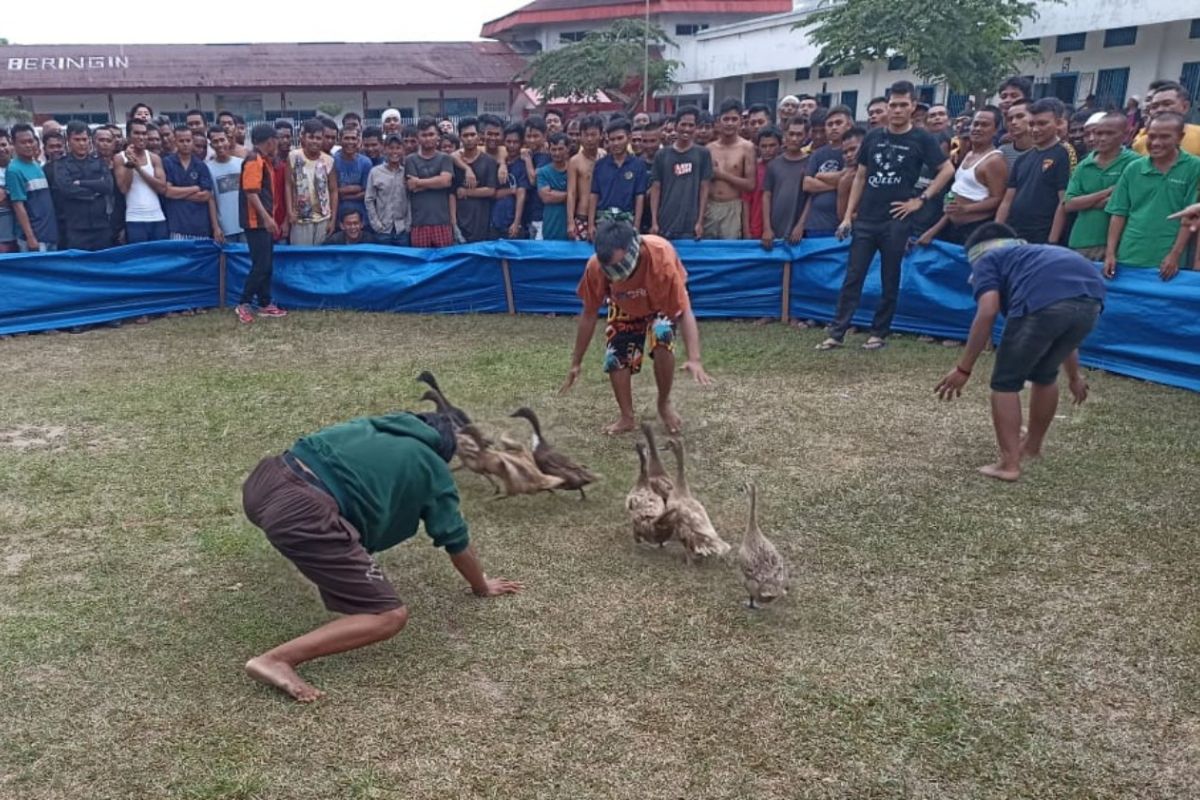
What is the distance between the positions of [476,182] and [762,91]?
2684cm

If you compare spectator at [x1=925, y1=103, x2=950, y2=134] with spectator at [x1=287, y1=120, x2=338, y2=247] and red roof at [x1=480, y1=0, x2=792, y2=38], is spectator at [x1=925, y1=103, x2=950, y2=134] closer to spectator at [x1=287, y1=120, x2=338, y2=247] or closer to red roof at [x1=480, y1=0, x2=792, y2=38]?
spectator at [x1=287, y1=120, x2=338, y2=247]

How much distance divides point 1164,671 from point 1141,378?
14.7 ft

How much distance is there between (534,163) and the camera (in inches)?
419

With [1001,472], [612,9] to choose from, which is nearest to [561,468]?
[1001,472]

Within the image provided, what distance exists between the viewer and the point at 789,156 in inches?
373

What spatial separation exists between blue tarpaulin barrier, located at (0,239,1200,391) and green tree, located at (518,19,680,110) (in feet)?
74.8

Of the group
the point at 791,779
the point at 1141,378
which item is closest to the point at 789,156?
the point at 1141,378

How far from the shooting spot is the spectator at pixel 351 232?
1053 centimetres

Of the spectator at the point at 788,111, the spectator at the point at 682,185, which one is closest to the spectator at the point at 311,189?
the spectator at the point at 682,185

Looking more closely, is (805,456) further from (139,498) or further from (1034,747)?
(139,498)

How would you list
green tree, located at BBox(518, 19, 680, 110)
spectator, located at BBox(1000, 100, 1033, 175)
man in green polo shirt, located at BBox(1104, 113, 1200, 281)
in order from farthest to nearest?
green tree, located at BBox(518, 19, 680, 110), spectator, located at BBox(1000, 100, 1033, 175), man in green polo shirt, located at BBox(1104, 113, 1200, 281)

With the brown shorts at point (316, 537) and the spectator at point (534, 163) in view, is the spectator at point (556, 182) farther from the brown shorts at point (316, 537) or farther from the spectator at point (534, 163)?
the brown shorts at point (316, 537)

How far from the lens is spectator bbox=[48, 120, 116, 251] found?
9555 mm

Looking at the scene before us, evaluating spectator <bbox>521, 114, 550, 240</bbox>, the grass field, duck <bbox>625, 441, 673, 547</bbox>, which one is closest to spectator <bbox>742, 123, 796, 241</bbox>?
spectator <bbox>521, 114, 550, 240</bbox>
